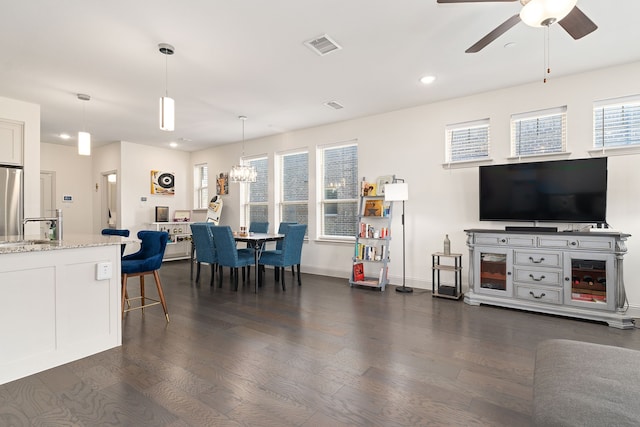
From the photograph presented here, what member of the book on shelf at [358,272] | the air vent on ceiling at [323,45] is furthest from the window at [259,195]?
the air vent on ceiling at [323,45]

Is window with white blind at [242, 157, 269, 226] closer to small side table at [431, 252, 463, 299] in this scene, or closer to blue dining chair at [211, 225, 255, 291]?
blue dining chair at [211, 225, 255, 291]

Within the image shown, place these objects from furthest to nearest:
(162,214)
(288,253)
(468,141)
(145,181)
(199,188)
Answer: (199,188)
(162,214)
(145,181)
(288,253)
(468,141)

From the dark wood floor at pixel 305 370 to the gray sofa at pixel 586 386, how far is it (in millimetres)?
553

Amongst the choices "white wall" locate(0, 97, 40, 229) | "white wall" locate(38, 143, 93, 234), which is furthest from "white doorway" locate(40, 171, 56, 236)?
"white wall" locate(0, 97, 40, 229)

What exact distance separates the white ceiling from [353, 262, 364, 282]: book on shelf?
8.12ft

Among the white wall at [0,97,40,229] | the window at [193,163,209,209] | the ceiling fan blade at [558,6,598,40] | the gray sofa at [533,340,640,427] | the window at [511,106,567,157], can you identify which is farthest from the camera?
the window at [193,163,209,209]

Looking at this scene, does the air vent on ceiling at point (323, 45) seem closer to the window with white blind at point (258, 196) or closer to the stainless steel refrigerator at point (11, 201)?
the window with white blind at point (258, 196)

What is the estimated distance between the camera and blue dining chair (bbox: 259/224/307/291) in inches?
194

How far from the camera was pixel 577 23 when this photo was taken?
2.12 meters

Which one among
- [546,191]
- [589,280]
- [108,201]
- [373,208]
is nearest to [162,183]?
[108,201]

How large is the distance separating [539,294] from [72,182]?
30.6ft

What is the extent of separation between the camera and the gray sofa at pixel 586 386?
3.47 feet

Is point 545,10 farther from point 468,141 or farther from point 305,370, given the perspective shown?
point 468,141

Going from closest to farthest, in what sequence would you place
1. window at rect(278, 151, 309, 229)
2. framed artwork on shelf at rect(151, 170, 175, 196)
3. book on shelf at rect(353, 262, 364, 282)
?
book on shelf at rect(353, 262, 364, 282) → window at rect(278, 151, 309, 229) → framed artwork on shelf at rect(151, 170, 175, 196)
